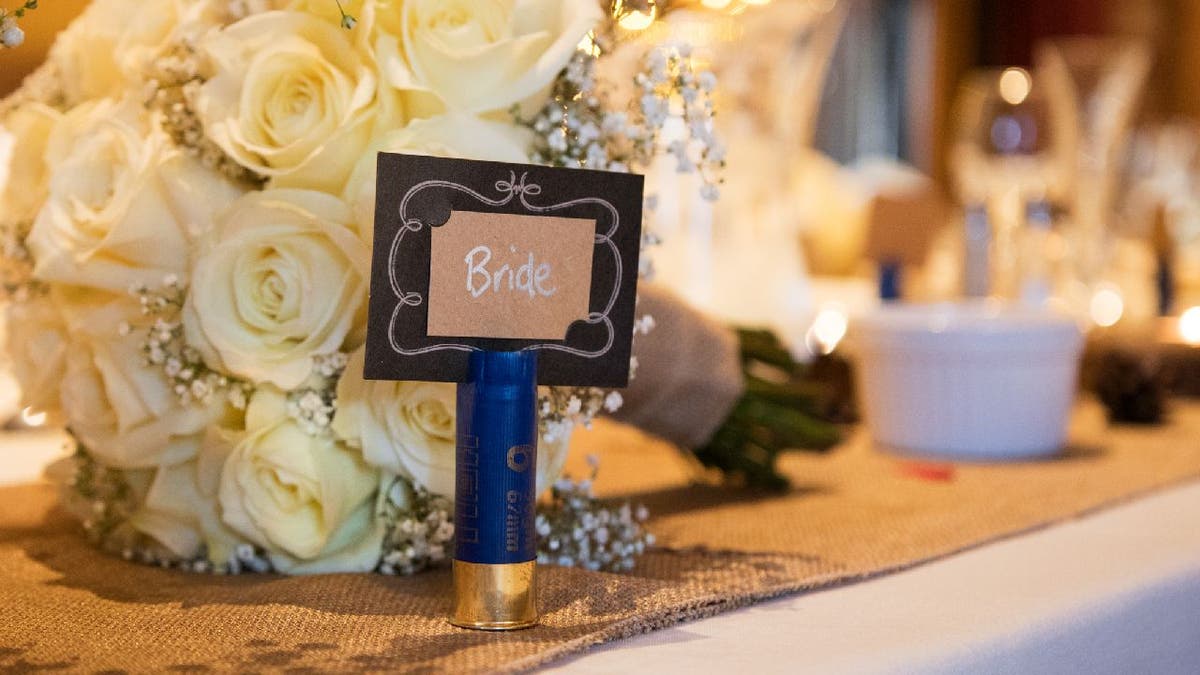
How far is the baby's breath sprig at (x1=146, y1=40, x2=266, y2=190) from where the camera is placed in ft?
2.48

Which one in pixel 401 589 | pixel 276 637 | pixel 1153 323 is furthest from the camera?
pixel 1153 323

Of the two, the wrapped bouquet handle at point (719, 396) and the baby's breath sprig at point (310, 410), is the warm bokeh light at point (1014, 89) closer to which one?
the wrapped bouquet handle at point (719, 396)

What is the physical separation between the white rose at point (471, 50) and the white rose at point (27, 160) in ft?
0.90

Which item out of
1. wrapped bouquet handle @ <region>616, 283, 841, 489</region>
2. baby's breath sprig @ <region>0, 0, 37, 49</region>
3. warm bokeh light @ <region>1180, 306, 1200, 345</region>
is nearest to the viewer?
baby's breath sprig @ <region>0, 0, 37, 49</region>

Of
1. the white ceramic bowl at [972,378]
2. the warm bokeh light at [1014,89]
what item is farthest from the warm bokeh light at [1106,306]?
the white ceramic bowl at [972,378]

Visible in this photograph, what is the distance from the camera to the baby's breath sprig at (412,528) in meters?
0.75

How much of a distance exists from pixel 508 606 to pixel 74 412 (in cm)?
35

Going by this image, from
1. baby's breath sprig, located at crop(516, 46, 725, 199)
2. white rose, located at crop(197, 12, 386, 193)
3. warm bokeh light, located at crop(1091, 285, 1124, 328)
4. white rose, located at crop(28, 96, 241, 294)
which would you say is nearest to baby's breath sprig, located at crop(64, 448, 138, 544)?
white rose, located at crop(28, 96, 241, 294)

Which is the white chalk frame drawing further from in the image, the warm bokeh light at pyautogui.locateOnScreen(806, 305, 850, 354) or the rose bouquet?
the warm bokeh light at pyautogui.locateOnScreen(806, 305, 850, 354)

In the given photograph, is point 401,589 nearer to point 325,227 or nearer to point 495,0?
point 325,227

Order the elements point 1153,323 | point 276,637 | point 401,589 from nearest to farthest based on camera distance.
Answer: point 276,637 < point 401,589 < point 1153,323

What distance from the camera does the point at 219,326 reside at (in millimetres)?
720

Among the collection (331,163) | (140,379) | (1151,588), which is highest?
(331,163)

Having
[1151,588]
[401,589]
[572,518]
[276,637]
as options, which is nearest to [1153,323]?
[1151,588]
